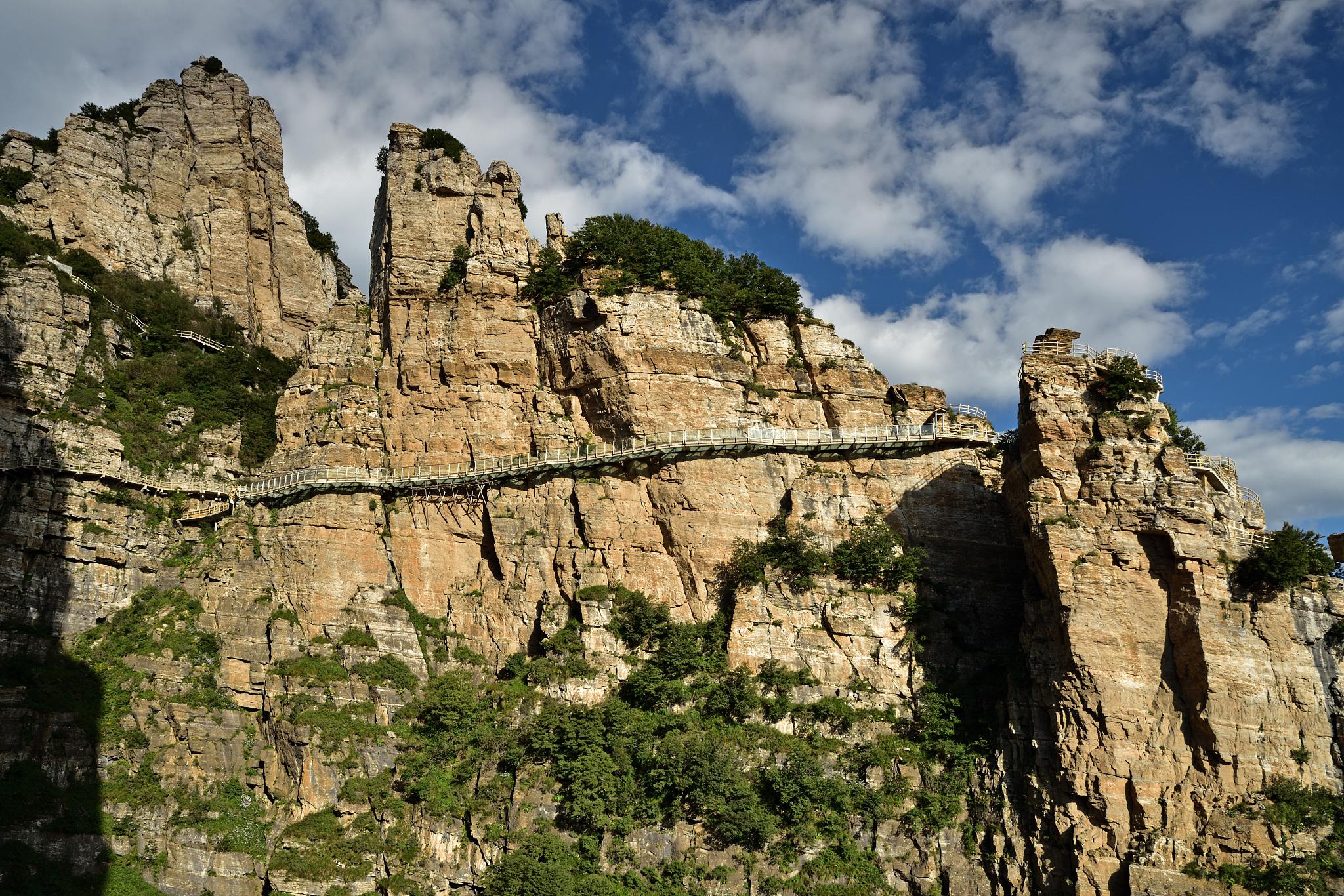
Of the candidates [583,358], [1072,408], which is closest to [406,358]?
[583,358]

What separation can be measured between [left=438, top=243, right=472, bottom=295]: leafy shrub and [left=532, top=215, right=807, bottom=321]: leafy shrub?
3495 millimetres

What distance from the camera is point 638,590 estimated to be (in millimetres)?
45250

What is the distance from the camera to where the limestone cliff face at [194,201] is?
57.6m

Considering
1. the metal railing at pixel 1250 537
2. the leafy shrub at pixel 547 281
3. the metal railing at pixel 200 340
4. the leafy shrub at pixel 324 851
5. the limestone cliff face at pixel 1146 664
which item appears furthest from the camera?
the metal railing at pixel 200 340

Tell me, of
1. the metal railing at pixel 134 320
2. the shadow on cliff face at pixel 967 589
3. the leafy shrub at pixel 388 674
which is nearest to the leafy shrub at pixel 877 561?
the shadow on cliff face at pixel 967 589

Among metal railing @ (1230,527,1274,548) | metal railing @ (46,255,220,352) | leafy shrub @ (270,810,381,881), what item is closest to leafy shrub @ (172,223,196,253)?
metal railing @ (46,255,220,352)

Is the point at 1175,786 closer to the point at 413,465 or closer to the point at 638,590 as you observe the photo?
the point at 638,590

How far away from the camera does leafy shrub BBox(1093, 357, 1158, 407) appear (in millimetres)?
38031

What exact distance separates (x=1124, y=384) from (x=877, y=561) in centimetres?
1128

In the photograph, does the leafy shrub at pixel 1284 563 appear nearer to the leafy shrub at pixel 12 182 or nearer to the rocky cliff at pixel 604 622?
the rocky cliff at pixel 604 622

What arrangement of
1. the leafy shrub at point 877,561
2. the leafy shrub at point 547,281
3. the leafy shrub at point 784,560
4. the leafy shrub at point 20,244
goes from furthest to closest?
1. the leafy shrub at point 547,281
2. the leafy shrub at point 20,244
3. the leafy shrub at point 784,560
4. the leafy shrub at point 877,561

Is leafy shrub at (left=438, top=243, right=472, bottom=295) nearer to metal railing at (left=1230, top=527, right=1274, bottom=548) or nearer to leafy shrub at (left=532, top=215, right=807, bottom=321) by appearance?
leafy shrub at (left=532, top=215, right=807, bottom=321)

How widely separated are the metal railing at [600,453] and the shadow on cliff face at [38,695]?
6347mm

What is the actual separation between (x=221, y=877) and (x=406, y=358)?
78.2ft
